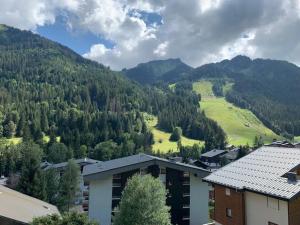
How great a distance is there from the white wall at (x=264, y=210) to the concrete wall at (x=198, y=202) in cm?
3202

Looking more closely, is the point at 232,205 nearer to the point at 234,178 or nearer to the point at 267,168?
the point at 234,178

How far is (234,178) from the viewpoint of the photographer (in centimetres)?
2870

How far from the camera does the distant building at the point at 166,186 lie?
54406mm

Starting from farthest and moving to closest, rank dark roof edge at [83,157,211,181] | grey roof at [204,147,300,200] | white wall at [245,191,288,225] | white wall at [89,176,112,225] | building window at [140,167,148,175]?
building window at [140,167,148,175] < white wall at [89,176,112,225] < dark roof edge at [83,157,211,181] < grey roof at [204,147,300,200] < white wall at [245,191,288,225]

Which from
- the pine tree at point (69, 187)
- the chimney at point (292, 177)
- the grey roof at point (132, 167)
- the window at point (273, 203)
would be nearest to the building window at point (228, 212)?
the window at point (273, 203)

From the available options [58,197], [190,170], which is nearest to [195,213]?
[190,170]

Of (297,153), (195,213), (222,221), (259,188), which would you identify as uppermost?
(297,153)

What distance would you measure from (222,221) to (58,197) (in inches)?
1898

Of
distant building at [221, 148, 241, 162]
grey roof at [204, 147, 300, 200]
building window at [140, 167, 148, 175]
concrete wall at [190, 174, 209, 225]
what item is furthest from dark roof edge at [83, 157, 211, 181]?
distant building at [221, 148, 241, 162]

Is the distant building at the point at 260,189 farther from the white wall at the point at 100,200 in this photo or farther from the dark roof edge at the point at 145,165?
the white wall at the point at 100,200

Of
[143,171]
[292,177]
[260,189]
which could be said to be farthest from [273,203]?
[143,171]

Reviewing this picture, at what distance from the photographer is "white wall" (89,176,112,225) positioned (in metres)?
54.2

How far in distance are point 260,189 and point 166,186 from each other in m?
33.8

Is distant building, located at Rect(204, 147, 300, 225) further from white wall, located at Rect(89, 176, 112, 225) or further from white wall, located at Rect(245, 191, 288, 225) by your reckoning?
white wall, located at Rect(89, 176, 112, 225)
